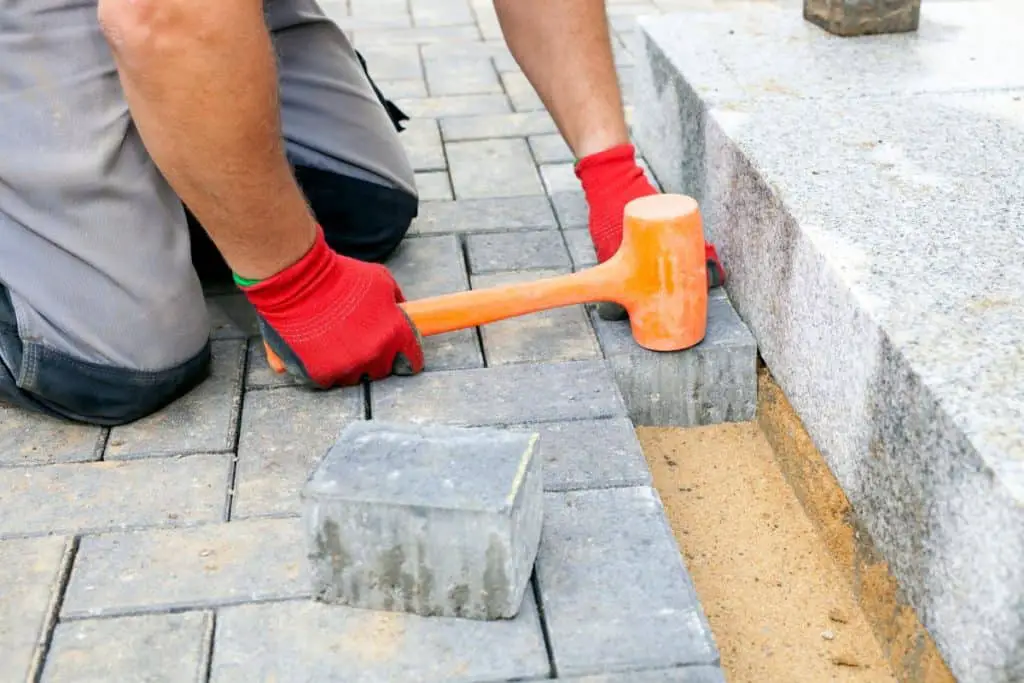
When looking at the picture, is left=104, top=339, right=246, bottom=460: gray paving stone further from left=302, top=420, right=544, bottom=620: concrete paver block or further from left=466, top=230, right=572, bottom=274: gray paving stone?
left=466, top=230, right=572, bottom=274: gray paving stone

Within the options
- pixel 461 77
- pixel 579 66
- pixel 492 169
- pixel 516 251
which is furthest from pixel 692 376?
pixel 461 77

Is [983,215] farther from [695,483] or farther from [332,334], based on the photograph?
[332,334]

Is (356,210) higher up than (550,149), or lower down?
higher up

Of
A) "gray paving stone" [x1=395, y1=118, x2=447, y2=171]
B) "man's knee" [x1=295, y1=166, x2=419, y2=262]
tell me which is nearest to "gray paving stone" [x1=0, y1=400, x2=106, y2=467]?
"man's knee" [x1=295, y1=166, x2=419, y2=262]

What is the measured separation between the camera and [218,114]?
1685 mm

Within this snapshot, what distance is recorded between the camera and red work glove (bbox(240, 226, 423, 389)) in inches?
74.3

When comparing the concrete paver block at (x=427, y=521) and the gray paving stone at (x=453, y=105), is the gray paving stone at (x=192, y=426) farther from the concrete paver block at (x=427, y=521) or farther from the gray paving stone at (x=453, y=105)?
the gray paving stone at (x=453, y=105)

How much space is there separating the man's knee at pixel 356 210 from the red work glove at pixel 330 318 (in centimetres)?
44

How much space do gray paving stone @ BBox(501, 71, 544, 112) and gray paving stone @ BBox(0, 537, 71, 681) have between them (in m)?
2.03

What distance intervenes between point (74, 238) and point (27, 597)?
0.63 meters

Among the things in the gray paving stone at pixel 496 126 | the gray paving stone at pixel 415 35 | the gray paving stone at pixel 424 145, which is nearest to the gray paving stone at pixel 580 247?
the gray paving stone at pixel 424 145

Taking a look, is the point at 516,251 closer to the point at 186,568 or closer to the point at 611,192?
the point at 611,192

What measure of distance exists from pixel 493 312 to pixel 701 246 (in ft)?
1.23

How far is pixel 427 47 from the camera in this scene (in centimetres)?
399
